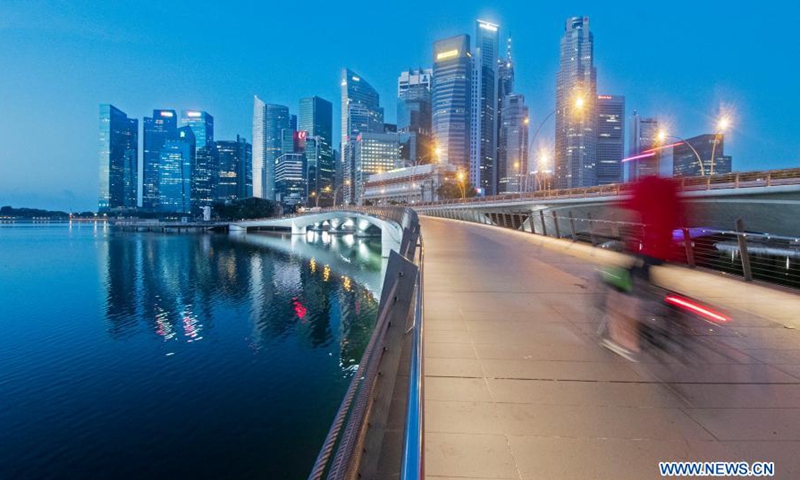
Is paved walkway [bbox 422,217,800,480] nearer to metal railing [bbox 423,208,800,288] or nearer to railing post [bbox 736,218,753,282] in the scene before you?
metal railing [bbox 423,208,800,288]

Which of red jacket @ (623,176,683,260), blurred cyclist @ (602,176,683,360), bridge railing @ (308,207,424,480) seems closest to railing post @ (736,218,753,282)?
blurred cyclist @ (602,176,683,360)

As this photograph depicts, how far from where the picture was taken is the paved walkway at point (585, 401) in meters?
2.95

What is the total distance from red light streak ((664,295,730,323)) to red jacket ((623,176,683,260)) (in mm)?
1038

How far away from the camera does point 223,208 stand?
180 m

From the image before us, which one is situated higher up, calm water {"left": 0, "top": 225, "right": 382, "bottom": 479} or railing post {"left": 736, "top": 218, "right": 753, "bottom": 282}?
railing post {"left": 736, "top": 218, "right": 753, "bottom": 282}

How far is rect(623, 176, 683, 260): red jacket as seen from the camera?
20.7 feet

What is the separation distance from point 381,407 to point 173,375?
16.0 meters

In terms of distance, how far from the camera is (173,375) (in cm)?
1656

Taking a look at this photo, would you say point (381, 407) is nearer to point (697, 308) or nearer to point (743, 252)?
point (697, 308)

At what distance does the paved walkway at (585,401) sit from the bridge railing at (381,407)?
410mm

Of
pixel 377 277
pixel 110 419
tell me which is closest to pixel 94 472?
pixel 110 419

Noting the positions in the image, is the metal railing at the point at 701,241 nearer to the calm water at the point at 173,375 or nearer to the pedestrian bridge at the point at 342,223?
the calm water at the point at 173,375

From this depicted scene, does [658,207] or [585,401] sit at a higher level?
[658,207]

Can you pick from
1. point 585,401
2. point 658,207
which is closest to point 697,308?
point 658,207
